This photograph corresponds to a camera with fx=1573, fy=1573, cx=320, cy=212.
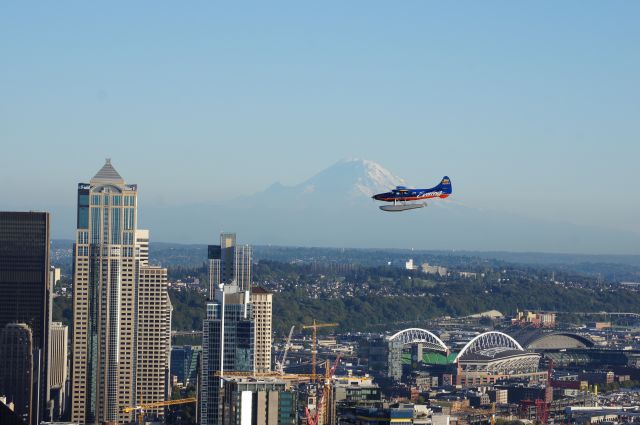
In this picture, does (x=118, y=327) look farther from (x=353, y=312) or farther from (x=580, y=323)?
(x=580, y=323)

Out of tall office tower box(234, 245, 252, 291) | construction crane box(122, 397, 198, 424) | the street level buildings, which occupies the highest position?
tall office tower box(234, 245, 252, 291)

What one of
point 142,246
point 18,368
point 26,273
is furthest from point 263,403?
point 26,273

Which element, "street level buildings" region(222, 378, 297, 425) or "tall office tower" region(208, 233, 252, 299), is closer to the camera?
"street level buildings" region(222, 378, 297, 425)

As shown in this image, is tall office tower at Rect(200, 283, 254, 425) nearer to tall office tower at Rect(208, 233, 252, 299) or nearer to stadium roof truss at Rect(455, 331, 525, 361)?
tall office tower at Rect(208, 233, 252, 299)

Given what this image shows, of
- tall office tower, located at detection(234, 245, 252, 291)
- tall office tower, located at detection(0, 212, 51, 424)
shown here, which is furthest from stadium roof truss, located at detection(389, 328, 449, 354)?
tall office tower, located at detection(0, 212, 51, 424)

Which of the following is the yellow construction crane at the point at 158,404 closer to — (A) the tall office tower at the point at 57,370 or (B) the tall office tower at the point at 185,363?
(A) the tall office tower at the point at 57,370

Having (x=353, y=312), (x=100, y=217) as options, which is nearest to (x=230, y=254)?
(x=100, y=217)
